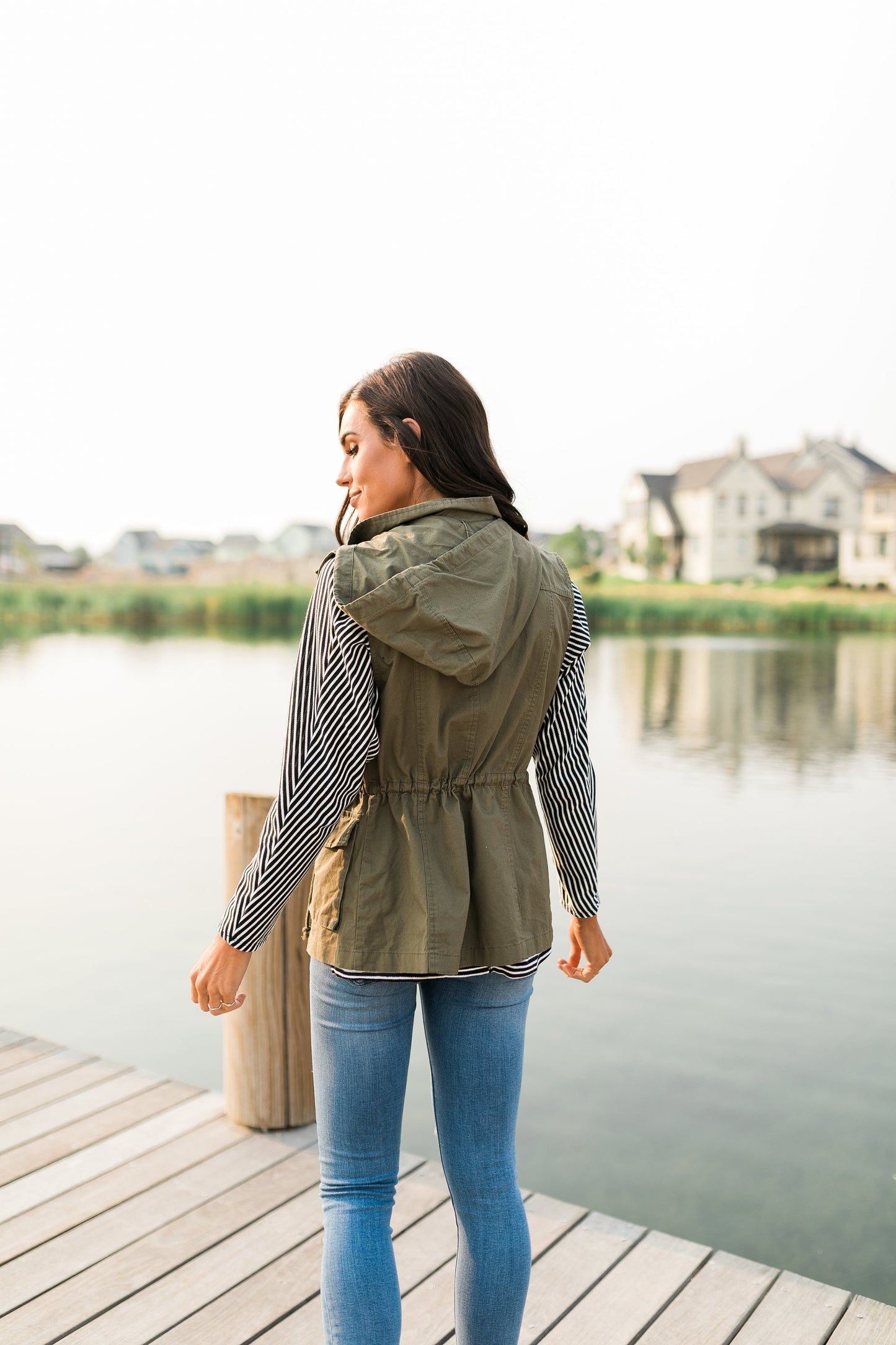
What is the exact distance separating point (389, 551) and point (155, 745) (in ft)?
41.3

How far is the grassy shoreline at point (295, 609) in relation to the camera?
33.7 meters

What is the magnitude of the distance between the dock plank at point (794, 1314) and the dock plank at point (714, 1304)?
0.02 metres

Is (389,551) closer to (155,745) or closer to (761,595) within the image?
(155,745)

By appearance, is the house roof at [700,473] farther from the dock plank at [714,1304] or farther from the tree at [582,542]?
the dock plank at [714,1304]

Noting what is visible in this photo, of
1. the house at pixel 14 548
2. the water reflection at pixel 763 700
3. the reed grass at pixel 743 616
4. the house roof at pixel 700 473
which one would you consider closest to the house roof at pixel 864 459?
the house roof at pixel 700 473

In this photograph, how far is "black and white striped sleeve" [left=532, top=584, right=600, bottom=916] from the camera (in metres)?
1.41

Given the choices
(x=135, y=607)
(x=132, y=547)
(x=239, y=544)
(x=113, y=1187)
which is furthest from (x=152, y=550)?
(x=113, y=1187)

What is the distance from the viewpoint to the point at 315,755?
47.9 inches

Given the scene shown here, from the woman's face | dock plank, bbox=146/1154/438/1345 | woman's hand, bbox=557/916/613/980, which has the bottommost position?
dock plank, bbox=146/1154/438/1345

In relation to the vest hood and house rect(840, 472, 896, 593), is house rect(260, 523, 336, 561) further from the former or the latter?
the vest hood

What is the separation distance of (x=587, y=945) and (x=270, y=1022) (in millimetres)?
1061

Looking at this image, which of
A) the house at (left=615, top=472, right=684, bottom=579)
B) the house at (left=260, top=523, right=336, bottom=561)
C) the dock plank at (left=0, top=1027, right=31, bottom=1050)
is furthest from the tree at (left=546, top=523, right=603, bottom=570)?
the dock plank at (left=0, top=1027, right=31, bottom=1050)

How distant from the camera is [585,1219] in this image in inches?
83.5

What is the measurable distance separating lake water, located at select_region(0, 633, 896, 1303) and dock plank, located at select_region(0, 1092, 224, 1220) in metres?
1.01
